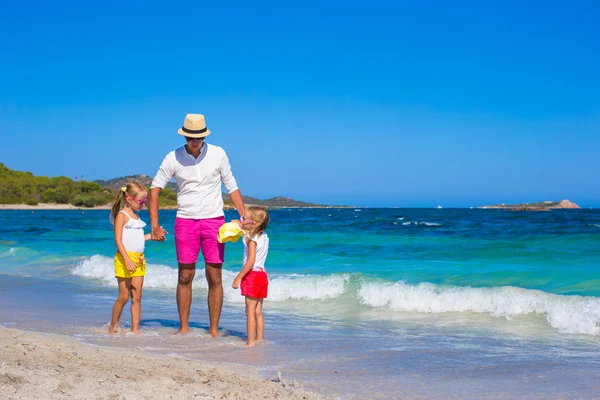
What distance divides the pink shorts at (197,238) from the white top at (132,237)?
434 millimetres

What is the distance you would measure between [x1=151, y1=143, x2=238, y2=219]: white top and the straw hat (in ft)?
0.65

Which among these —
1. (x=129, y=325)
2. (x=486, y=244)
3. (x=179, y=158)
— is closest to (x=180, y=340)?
(x=129, y=325)

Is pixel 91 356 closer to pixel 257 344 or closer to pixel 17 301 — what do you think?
pixel 257 344

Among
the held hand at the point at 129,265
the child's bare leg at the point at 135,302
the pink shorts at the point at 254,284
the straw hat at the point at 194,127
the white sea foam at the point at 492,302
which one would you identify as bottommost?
the white sea foam at the point at 492,302

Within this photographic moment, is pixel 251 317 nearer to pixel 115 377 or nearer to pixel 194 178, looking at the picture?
pixel 194 178

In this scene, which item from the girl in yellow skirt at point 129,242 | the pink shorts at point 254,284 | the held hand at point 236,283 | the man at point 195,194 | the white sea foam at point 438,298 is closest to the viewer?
the held hand at point 236,283

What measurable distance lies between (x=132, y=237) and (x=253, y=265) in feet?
4.07

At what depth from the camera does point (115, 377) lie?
396cm

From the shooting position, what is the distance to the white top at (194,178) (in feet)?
18.7

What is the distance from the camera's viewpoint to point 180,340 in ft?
18.7

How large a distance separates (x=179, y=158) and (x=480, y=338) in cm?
336

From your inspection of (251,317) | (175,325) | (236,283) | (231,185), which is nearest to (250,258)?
(236,283)

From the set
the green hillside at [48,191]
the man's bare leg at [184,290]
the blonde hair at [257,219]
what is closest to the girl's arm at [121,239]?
the man's bare leg at [184,290]

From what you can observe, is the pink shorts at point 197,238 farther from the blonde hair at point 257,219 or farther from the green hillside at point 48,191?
the green hillside at point 48,191
